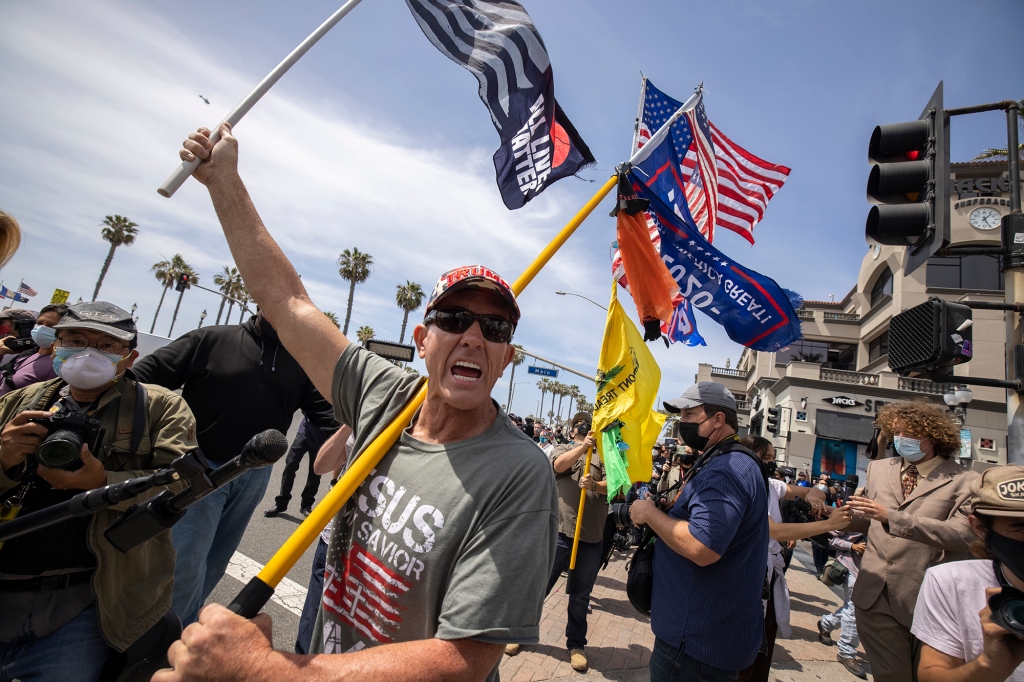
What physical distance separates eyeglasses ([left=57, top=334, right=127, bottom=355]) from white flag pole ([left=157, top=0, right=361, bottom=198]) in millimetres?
1130

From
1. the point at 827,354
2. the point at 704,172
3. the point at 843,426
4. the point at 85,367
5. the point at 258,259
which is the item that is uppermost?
the point at 827,354

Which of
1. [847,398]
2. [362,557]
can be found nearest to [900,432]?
[362,557]

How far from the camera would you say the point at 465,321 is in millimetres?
1768

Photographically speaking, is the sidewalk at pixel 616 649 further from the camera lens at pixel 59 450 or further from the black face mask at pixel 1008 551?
the camera lens at pixel 59 450

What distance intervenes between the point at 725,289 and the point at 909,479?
6.39 feet

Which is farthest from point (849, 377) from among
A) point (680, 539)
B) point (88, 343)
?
point (88, 343)

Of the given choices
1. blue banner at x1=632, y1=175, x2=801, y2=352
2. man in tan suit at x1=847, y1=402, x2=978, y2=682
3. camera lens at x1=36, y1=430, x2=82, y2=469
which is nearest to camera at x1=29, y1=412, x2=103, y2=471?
camera lens at x1=36, y1=430, x2=82, y2=469

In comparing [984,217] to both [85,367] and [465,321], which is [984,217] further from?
[85,367]

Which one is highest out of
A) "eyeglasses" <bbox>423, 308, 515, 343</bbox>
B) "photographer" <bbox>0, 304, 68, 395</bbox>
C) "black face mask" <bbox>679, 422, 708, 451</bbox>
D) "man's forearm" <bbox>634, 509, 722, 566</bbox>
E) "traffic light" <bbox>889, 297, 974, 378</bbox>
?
"traffic light" <bbox>889, 297, 974, 378</bbox>

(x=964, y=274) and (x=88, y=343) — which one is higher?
(x=964, y=274)

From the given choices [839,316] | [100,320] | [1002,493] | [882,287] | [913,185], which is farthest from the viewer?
[839,316]

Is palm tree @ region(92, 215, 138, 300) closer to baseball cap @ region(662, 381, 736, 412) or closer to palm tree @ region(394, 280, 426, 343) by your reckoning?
palm tree @ region(394, 280, 426, 343)

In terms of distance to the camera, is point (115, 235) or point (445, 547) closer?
point (445, 547)

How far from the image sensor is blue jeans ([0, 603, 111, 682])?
2045 mm
